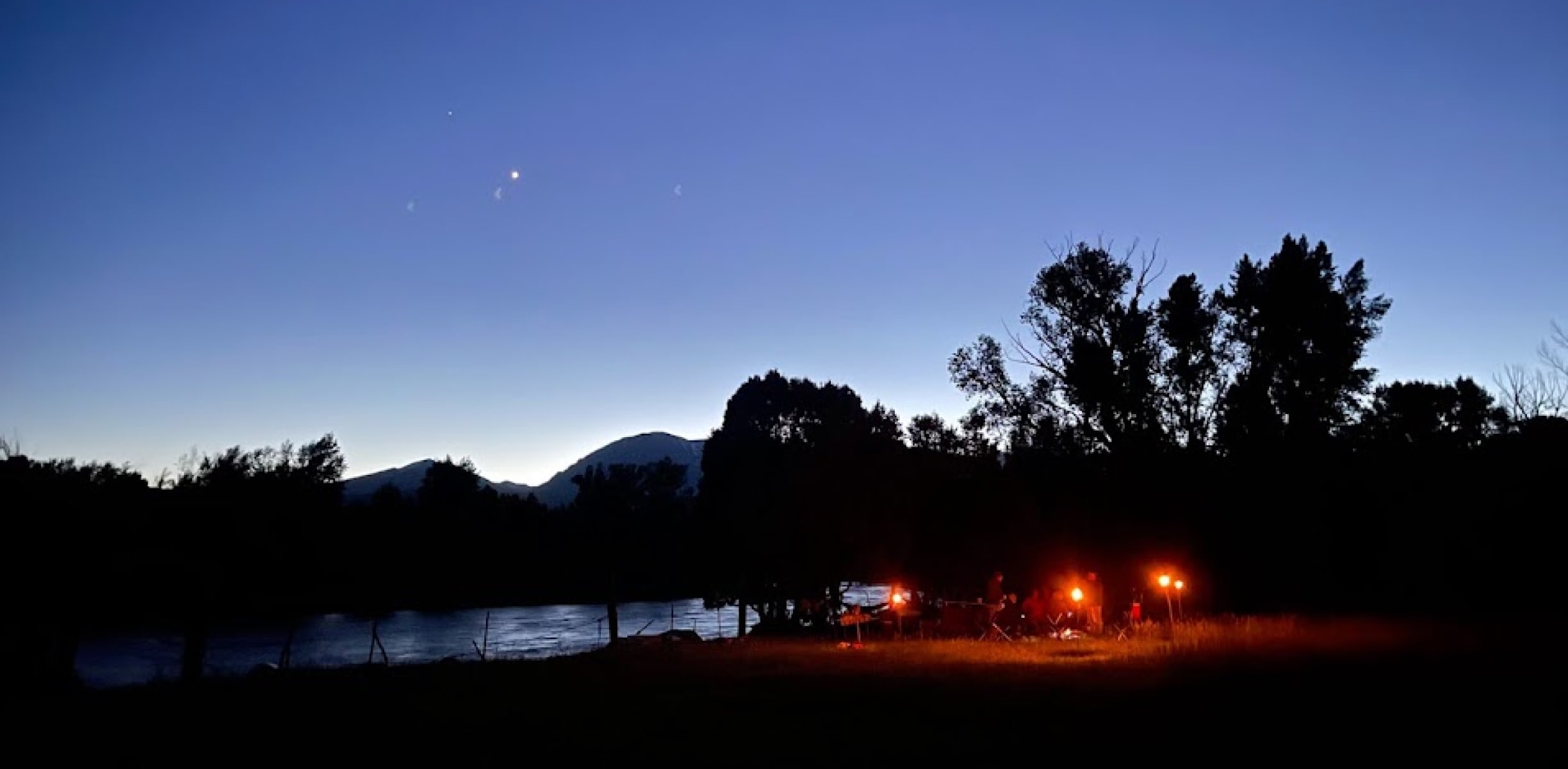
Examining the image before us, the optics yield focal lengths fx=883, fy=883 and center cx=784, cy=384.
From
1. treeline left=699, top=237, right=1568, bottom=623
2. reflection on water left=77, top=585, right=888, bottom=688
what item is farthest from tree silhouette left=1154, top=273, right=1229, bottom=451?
reflection on water left=77, top=585, right=888, bottom=688

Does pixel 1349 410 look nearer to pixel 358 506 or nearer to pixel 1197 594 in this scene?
pixel 1197 594

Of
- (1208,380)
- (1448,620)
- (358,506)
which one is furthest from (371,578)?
(1448,620)

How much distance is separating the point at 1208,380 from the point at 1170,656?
1745 centimetres

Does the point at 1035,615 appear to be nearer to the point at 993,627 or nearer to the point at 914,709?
the point at 993,627

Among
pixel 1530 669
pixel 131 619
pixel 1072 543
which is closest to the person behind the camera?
pixel 1530 669

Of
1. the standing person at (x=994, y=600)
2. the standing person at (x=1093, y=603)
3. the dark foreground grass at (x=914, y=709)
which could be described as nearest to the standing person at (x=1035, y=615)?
the standing person at (x=994, y=600)

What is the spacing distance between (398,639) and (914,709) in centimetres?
7178

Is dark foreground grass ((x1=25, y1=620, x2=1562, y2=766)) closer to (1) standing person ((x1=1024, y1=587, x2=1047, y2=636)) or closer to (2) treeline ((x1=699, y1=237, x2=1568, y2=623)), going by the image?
(1) standing person ((x1=1024, y1=587, x2=1047, y2=636))

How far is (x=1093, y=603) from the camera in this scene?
25969 mm

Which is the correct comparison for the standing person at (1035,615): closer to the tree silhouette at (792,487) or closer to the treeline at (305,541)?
the tree silhouette at (792,487)

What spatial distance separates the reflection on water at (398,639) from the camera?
2055 inches

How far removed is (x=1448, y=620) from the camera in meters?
23.9

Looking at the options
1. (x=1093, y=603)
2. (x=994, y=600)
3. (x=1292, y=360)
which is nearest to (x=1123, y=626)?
(x=1093, y=603)

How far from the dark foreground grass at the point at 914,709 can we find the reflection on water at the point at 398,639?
2177 centimetres
